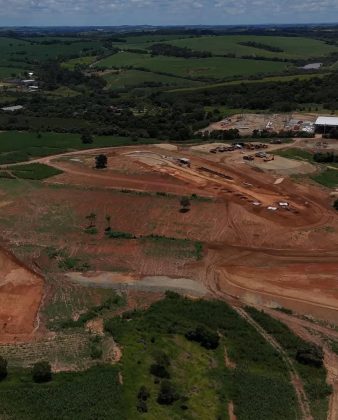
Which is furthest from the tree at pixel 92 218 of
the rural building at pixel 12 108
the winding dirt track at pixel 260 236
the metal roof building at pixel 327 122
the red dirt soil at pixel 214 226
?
the rural building at pixel 12 108

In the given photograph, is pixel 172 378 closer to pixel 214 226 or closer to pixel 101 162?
pixel 214 226

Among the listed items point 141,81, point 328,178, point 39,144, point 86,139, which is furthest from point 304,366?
point 141,81

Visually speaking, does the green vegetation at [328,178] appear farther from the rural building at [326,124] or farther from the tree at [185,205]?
the rural building at [326,124]

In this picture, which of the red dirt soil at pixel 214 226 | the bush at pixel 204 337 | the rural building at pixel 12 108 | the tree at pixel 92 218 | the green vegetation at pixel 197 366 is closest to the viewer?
the green vegetation at pixel 197 366

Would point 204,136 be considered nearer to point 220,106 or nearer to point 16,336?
point 220,106

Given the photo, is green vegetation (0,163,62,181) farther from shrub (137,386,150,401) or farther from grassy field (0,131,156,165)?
shrub (137,386,150,401)

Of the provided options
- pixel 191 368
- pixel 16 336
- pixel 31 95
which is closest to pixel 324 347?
pixel 191 368
